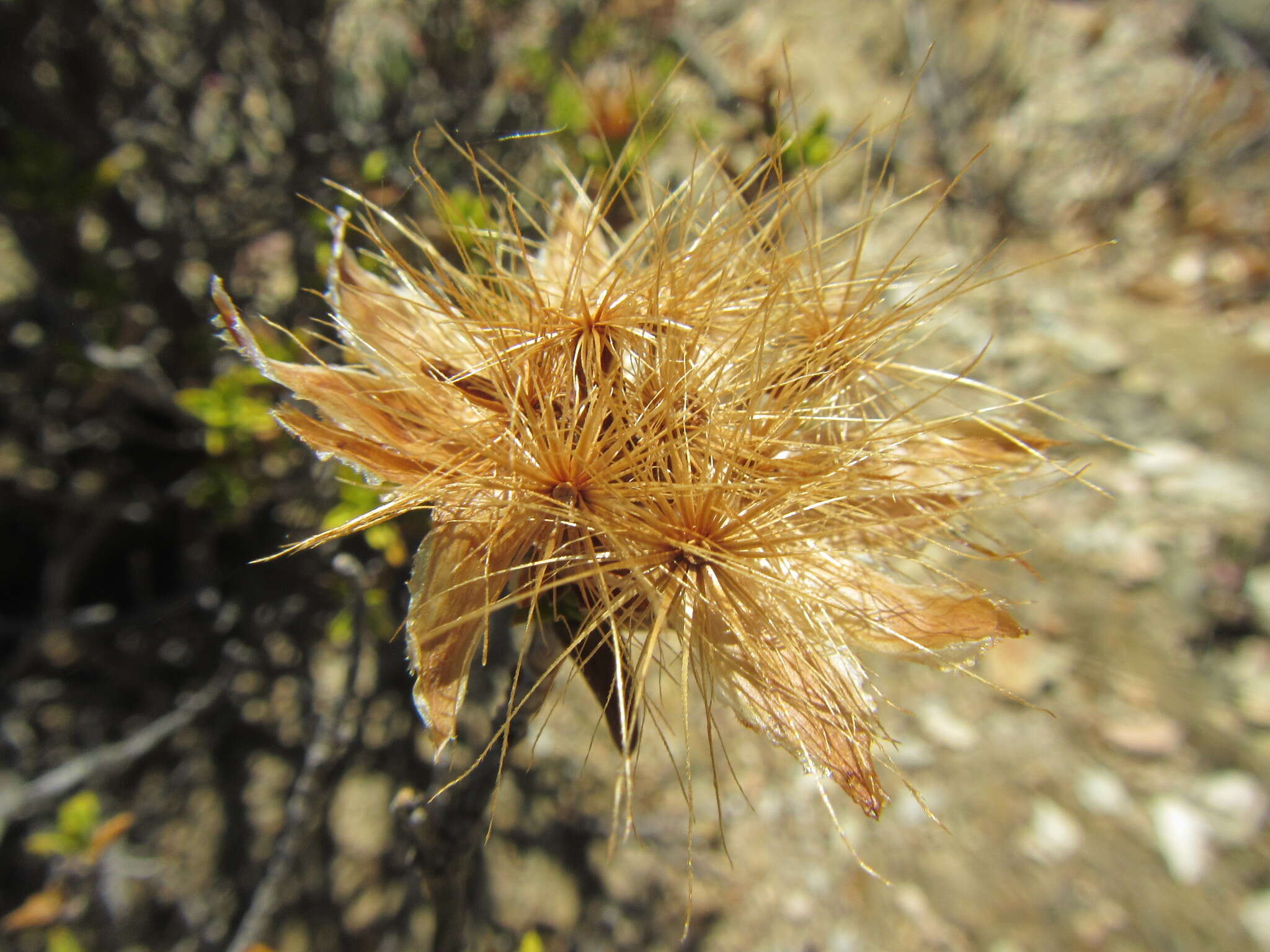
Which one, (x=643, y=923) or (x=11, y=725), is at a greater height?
(x=11, y=725)

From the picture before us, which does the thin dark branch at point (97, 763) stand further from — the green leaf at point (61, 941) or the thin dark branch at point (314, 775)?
the thin dark branch at point (314, 775)

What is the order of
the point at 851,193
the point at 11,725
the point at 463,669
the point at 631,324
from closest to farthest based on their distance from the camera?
the point at 463,669 < the point at 631,324 < the point at 11,725 < the point at 851,193

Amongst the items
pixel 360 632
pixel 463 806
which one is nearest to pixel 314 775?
pixel 360 632

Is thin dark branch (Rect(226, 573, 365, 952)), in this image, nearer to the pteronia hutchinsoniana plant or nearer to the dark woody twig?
the dark woody twig

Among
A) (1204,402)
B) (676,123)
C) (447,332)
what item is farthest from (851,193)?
(447,332)

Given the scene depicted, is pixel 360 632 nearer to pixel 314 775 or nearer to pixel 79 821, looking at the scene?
pixel 314 775

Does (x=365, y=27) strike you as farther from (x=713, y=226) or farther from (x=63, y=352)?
(x=713, y=226)
